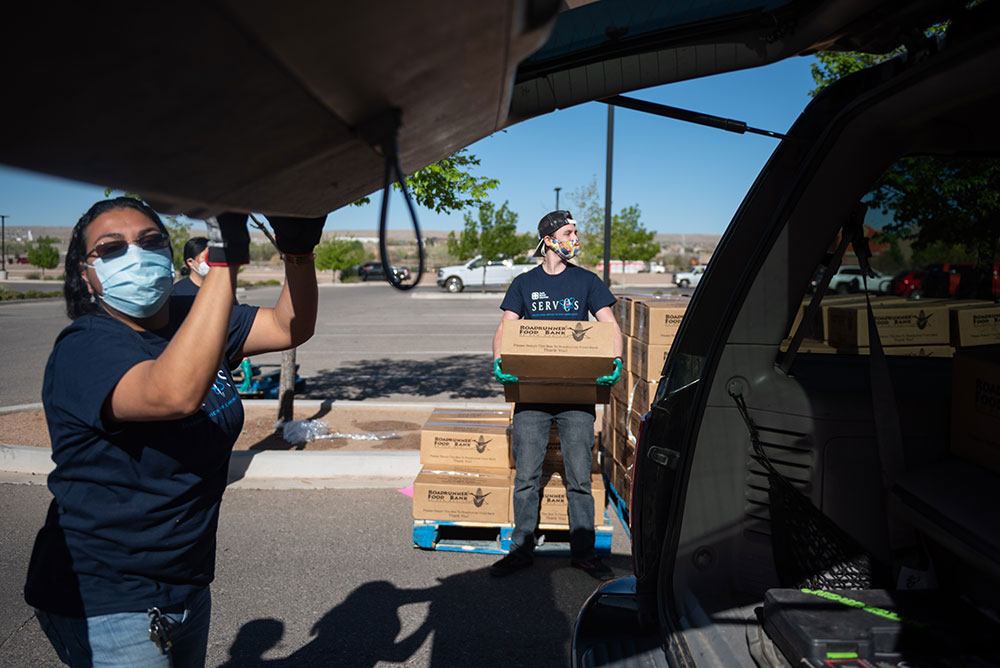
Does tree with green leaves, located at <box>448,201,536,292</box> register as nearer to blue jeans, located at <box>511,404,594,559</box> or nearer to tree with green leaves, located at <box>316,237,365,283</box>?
tree with green leaves, located at <box>316,237,365,283</box>

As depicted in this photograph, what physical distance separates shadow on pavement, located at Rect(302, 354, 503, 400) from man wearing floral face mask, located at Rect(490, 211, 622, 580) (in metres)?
4.76

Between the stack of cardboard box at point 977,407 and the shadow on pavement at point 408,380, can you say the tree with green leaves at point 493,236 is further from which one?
the stack of cardboard box at point 977,407

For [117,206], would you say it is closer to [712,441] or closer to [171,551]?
[171,551]

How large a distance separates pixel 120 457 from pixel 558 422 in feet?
8.94

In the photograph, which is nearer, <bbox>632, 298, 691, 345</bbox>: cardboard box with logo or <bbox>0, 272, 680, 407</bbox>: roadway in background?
<bbox>632, 298, 691, 345</bbox>: cardboard box with logo

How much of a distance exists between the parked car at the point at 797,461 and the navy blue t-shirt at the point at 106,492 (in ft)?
4.18

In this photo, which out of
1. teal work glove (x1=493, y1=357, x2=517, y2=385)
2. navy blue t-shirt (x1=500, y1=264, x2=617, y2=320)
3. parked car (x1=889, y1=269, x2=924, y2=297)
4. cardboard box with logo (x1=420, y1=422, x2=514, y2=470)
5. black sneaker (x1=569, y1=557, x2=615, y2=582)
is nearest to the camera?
parked car (x1=889, y1=269, x2=924, y2=297)

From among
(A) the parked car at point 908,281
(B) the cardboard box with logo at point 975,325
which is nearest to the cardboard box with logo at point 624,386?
(A) the parked car at point 908,281

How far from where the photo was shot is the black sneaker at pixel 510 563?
4035mm

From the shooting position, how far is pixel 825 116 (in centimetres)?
182

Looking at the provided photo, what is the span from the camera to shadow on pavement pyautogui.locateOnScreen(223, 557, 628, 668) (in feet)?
10.5

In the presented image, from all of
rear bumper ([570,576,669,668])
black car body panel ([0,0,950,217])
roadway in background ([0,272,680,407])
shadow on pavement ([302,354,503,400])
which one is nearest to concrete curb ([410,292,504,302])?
roadway in background ([0,272,680,407])

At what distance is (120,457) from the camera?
67.0 inches

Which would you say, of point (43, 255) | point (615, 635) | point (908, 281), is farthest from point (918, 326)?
→ point (43, 255)
